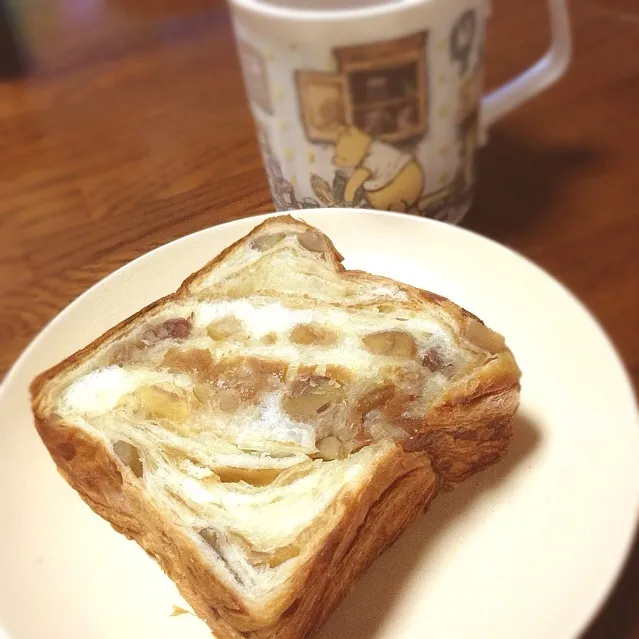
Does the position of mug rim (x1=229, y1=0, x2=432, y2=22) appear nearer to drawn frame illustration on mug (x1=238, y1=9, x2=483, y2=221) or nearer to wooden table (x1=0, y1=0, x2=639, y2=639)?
drawn frame illustration on mug (x1=238, y1=9, x2=483, y2=221)

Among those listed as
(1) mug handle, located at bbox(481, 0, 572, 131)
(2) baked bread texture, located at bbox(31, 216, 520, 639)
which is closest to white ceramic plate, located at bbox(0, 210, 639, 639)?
(2) baked bread texture, located at bbox(31, 216, 520, 639)

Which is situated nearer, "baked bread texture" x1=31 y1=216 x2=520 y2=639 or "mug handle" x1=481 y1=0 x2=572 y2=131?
"baked bread texture" x1=31 y1=216 x2=520 y2=639

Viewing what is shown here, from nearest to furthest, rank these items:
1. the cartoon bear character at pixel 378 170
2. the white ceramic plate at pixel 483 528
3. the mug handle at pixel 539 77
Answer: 1. the white ceramic plate at pixel 483 528
2. the cartoon bear character at pixel 378 170
3. the mug handle at pixel 539 77

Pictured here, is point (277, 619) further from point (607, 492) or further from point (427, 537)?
point (607, 492)

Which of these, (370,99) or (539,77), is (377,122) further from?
(539,77)

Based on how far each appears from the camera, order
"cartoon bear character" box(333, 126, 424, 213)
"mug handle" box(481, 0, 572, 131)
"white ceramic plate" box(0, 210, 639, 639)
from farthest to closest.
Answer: "mug handle" box(481, 0, 572, 131) < "cartoon bear character" box(333, 126, 424, 213) < "white ceramic plate" box(0, 210, 639, 639)

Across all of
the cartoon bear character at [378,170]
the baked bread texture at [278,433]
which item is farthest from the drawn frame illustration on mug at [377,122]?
the baked bread texture at [278,433]

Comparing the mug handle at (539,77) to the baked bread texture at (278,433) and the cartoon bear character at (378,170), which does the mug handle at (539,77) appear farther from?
the baked bread texture at (278,433)
